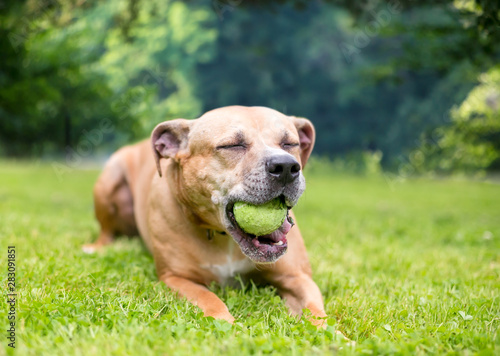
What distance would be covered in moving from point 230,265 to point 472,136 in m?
10.9

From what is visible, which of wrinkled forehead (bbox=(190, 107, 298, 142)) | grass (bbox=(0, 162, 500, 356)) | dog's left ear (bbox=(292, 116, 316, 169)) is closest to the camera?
grass (bbox=(0, 162, 500, 356))

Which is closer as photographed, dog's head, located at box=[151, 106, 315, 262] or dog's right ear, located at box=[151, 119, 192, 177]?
dog's head, located at box=[151, 106, 315, 262]

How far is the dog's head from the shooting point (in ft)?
8.39

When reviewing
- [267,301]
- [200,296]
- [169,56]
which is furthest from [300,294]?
[169,56]

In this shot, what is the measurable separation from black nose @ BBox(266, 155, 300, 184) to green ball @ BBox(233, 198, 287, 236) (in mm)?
151

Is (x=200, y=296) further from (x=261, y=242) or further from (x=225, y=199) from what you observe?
(x=225, y=199)

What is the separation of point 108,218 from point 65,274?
1.67m

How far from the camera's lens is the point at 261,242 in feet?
8.86

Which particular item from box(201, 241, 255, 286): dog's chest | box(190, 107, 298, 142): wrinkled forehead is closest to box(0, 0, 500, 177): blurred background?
box(190, 107, 298, 142): wrinkled forehead

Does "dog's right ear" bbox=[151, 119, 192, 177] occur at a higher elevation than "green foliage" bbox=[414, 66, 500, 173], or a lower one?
higher

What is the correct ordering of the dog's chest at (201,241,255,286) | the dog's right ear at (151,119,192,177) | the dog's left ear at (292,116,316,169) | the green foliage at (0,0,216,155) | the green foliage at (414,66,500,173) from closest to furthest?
the dog's chest at (201,241,255,286) → the dog's right ear at (151,119,192,177) → the dog's left ear at (292,116,316,169) → the green foliage at (0,0,216,155) → the green foliage at (414,66,500,173)

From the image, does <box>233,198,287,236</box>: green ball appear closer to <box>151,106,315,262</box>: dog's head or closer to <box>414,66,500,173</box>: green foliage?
<box>151,106,315,262</box>: dog's head

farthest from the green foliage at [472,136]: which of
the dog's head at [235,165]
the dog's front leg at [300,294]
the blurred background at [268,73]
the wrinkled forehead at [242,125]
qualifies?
the dog's front leg at [300,294]

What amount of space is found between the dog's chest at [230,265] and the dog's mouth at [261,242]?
1.13 feet
